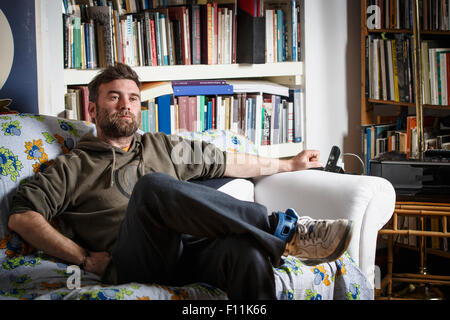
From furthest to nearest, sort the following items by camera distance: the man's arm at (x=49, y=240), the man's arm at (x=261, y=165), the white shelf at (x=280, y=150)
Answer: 1. the white shelf at (x=280, y=150)
2. the man's arm at (x=261, y=165)
3. the man's arm at (x=49, y=240)

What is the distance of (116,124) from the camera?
1.88 m

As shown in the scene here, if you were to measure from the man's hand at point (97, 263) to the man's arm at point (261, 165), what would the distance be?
0.62 meters

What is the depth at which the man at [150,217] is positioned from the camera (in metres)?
1.38

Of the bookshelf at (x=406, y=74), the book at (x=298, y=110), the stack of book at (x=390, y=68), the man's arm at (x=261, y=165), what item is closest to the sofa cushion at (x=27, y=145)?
the man's arm at (x=261, y=165)

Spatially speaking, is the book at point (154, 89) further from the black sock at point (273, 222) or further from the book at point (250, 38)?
the black sock at point (273, 222)

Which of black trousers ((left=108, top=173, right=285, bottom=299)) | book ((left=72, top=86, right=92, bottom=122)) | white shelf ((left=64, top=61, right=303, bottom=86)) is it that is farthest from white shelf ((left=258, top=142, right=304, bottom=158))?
black trousers ((left=108, top=173, right=285, bottom=299))

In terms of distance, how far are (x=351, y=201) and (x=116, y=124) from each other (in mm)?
845

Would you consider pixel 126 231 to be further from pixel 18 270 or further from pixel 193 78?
pixel 193 78

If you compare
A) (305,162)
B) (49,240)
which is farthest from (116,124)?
(305,162)

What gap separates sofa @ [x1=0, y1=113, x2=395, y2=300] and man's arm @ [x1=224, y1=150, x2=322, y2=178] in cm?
4

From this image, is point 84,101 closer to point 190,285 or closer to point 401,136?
point 190,285

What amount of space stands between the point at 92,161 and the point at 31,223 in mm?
326

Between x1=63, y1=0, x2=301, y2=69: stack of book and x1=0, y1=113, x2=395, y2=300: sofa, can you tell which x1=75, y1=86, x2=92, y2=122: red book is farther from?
x1=0, y1=113, x2=395, y2=300: sofa

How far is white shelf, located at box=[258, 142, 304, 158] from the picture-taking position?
278cm
